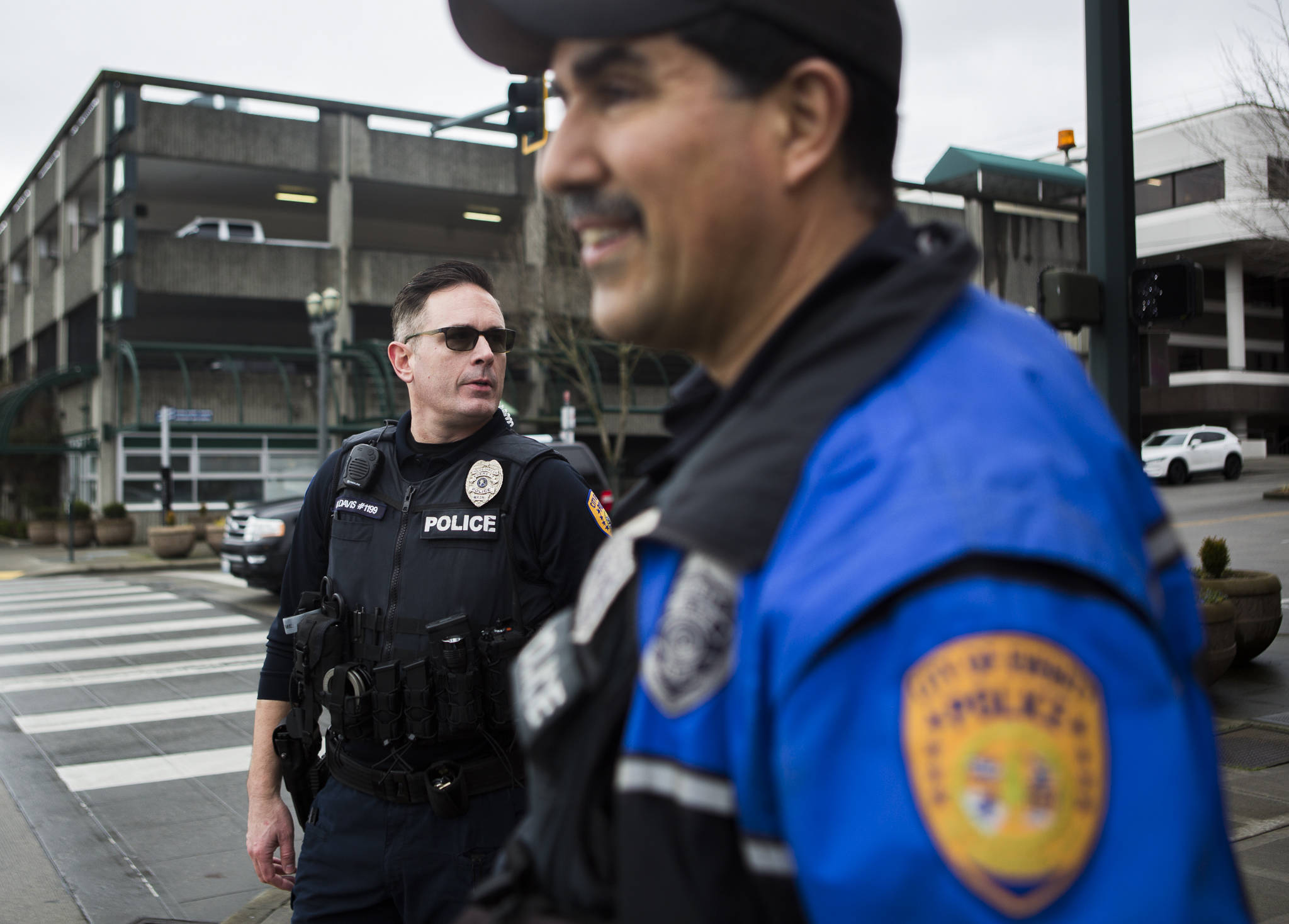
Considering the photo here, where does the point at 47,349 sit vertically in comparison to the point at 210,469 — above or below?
above

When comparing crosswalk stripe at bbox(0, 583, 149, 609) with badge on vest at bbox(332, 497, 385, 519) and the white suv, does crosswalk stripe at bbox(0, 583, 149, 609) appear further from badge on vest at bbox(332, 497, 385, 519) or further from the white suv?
the white suv

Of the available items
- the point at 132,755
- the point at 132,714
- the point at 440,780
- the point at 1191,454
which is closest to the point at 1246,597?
the point at 440,780

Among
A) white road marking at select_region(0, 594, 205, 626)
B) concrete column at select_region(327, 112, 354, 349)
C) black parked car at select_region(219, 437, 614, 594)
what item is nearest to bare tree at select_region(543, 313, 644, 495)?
concrete column at select_region(327, 112, 354, 349)

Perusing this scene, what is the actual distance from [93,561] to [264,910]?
21.4m

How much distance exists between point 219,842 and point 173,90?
3028cm

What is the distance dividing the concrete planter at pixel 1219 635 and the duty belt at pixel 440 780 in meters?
6.51

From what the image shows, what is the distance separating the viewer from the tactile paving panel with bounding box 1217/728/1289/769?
6.28 meters

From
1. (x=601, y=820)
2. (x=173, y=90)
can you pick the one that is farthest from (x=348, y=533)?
(x=173, y=90)

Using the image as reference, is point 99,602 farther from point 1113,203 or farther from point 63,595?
point 1113,203

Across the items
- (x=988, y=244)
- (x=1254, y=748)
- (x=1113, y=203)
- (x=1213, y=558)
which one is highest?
(x=988, y=244)

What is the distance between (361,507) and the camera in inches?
121

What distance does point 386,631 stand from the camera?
2939mm

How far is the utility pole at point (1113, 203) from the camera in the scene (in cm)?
649

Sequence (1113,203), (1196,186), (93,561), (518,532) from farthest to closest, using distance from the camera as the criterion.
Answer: (1196,186), (93,561), (1113,203), (518,532)
